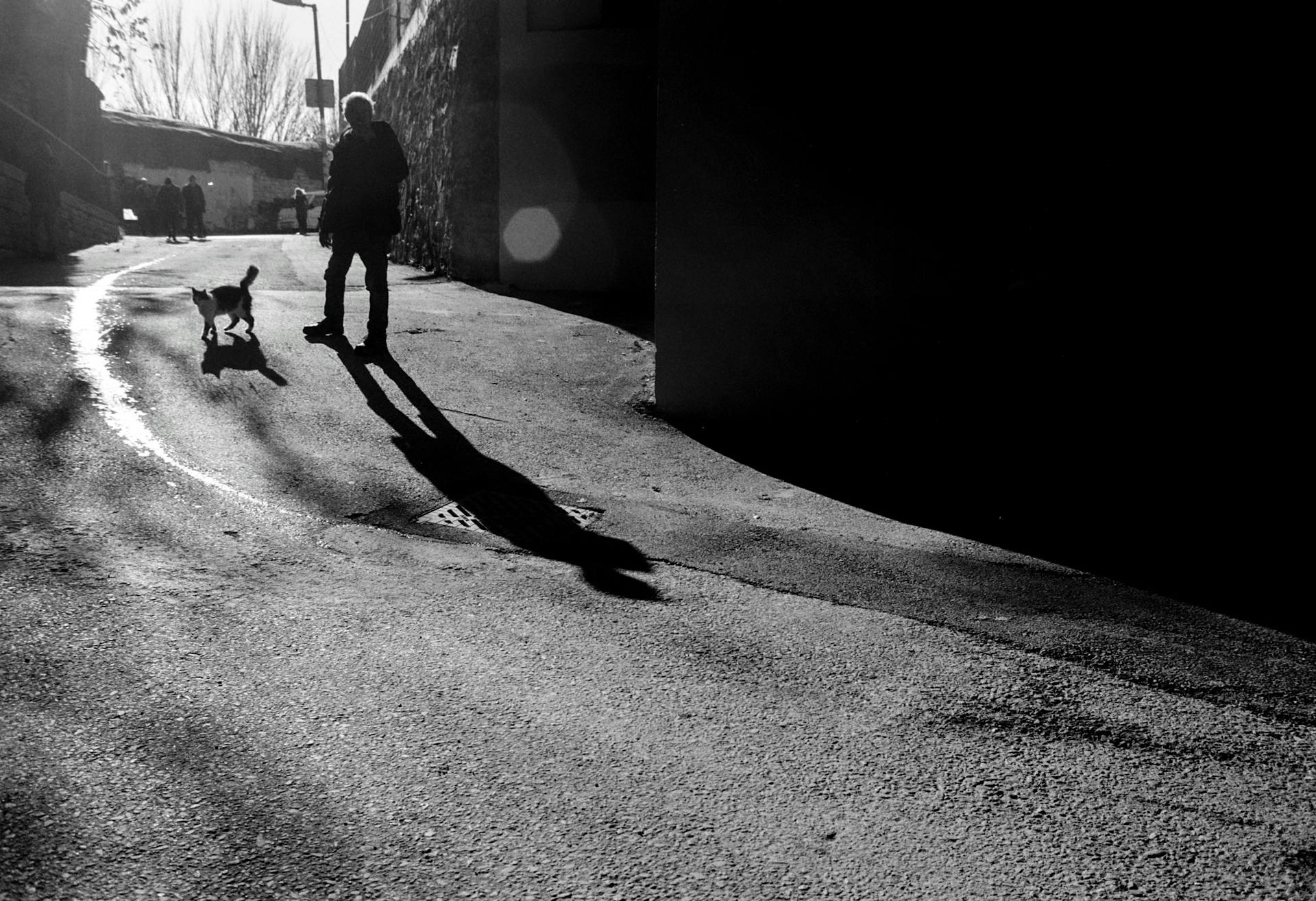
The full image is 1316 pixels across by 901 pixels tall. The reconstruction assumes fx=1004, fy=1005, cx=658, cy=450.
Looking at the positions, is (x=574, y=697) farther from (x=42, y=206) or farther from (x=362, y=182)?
(x=42, y=206)

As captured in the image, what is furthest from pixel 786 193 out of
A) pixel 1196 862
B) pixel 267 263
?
pixel 267 263

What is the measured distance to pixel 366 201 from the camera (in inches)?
315

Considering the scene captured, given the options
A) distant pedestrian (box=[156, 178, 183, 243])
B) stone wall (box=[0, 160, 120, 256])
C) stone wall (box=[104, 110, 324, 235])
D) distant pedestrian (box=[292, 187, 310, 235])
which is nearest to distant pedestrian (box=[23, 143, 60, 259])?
stone wall (box=[0, 160, 120, 256])

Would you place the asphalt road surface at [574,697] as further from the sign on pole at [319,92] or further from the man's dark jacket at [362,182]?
the sign on pole at [319,92]

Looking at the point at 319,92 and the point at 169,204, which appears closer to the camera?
the point at 169,204

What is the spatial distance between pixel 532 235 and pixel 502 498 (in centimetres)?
899

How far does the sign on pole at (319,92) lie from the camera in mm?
38906

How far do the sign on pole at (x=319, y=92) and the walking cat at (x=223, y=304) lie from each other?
3429 centimetres

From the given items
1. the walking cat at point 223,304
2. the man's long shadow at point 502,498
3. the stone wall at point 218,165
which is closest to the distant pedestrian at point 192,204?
the stone wall at point 218,165

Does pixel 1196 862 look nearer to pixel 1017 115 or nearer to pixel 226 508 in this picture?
pixel 226 508

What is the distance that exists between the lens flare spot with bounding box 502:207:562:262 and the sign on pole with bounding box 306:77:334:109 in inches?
1155

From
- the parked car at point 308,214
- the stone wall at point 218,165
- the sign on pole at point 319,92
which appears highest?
the sign on pole at point 319,92

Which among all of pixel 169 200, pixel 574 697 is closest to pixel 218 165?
pixel 169 200

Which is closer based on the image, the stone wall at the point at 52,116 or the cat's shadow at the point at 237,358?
the cat's shadow at the point at 237,358
